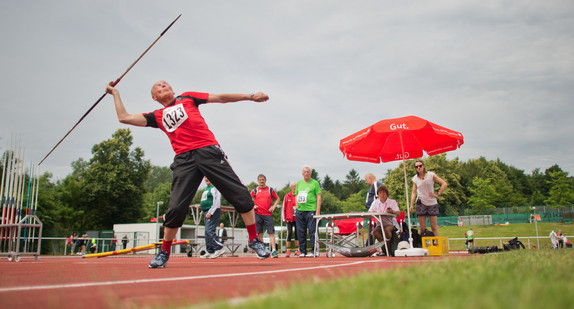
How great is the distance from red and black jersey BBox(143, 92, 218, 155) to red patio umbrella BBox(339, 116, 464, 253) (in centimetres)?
461

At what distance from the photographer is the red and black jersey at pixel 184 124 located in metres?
4.53

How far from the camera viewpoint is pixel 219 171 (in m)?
4.44

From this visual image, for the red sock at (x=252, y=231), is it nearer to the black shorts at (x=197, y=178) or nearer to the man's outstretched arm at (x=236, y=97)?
the black shorts at (x=197, y=178)

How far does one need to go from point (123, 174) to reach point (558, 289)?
157ft

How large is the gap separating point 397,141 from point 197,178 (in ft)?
21.8

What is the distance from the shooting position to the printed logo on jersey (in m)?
4.57

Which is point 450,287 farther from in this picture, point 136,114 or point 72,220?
point 72,220

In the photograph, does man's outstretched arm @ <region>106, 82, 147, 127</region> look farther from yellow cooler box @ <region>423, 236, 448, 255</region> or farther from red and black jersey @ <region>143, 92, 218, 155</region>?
yellow cooler box @ <region>423, 236, 448, 255</region>

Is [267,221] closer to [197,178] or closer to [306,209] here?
[306,209]

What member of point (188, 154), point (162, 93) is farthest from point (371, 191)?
point (162, 93)

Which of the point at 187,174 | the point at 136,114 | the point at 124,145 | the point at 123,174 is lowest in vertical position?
the point at 187,174

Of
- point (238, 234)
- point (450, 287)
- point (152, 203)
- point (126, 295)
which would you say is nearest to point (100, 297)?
point (126, 295)

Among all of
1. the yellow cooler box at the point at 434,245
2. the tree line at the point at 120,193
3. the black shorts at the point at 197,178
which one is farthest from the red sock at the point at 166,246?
the tree line at the point at 120,193

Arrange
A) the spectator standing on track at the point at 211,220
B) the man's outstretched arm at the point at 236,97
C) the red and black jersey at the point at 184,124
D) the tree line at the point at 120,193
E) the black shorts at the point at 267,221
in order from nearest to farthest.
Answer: the red and black jersey at the point at 184,124, the man's outstretched arm at the point at 236,97, the spectator standing on track at the point at 211,220, the black shorts at the point at 267,221, the tree line at the point at 120,193
